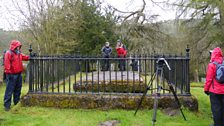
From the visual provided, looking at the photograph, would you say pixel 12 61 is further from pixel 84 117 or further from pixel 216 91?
pixel 216 91

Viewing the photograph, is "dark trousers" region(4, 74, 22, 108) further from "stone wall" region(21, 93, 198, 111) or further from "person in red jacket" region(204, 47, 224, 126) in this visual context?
"person in red jacket" region(204, 47, 224, 126)

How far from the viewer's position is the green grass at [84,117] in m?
6.53

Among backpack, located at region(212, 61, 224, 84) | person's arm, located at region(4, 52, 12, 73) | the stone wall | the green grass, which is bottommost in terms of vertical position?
the green grass

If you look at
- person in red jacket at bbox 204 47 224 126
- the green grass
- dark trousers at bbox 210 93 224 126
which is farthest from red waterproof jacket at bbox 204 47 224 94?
the green grass

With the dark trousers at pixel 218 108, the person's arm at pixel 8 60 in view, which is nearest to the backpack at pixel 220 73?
the dark trousers at pixel 218 108

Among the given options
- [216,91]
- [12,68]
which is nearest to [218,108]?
[216,91]

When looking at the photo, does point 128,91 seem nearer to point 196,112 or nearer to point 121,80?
point 121,80

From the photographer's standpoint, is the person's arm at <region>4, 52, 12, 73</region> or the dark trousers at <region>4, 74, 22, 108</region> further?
the dark trousers at <region>4, 74, 22, 108</region>

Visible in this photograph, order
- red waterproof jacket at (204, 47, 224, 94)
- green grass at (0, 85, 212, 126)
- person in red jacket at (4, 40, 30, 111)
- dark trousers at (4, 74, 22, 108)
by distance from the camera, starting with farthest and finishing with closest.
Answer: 1. dark trousers at (4, 74, 22, 108)
2. person in red jacket at (4, 40, 30, 111)
3. green grass at (0, 85, 212, 126)
4. red waterproof jacket at (204, 47, 224, 94)

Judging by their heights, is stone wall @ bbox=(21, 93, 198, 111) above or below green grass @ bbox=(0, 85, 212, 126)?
above

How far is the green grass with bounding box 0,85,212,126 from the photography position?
6525 mm

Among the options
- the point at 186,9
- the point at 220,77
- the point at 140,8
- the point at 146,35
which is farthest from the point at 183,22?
the point at 220,77

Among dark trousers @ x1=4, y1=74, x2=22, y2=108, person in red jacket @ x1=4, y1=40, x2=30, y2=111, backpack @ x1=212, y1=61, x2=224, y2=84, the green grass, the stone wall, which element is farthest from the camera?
dark trousers @ x1=4, y1=74, x2=22, y2=108

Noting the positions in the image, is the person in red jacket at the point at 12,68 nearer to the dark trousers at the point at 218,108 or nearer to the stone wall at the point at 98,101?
the stone wall at the point at 98,101
